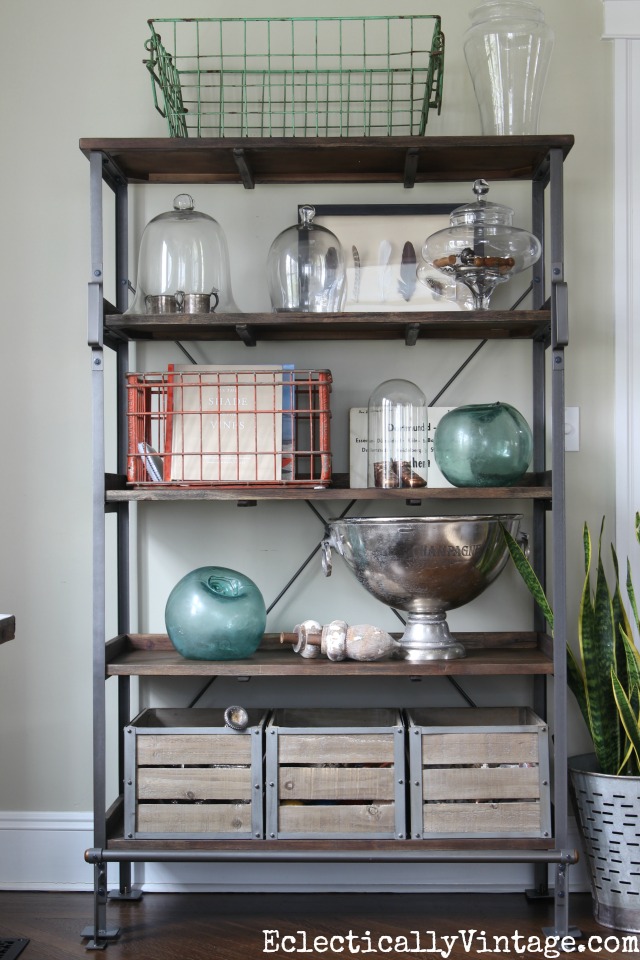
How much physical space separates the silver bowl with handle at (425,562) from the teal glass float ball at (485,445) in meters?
0.10

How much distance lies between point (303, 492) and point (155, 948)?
106cm

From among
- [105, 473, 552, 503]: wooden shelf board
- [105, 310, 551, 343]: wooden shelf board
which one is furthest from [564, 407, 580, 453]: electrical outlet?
[105, 473, 552, 503]: wooden shelf board

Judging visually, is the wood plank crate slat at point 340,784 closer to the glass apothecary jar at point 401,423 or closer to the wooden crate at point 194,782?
the wooden crate at point 194,782

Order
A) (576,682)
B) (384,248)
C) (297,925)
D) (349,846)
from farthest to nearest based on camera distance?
(384,248)
(576,682)
(297,925)
(349,846)

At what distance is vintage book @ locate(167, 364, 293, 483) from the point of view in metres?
2.09

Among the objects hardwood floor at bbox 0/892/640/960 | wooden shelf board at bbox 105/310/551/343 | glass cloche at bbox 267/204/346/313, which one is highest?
glass cloche at bbox 267/204/346/313

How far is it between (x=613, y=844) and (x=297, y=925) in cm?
75

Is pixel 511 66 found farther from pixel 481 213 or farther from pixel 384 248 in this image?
pixel 384 248

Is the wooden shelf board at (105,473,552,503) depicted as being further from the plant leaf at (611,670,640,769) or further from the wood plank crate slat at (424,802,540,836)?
the wood plank crate slat at (424,802,540,836)

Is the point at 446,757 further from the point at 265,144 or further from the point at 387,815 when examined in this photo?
the point at 265,144

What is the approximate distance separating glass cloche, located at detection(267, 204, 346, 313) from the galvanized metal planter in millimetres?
1281

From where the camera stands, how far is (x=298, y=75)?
7.58 ft
